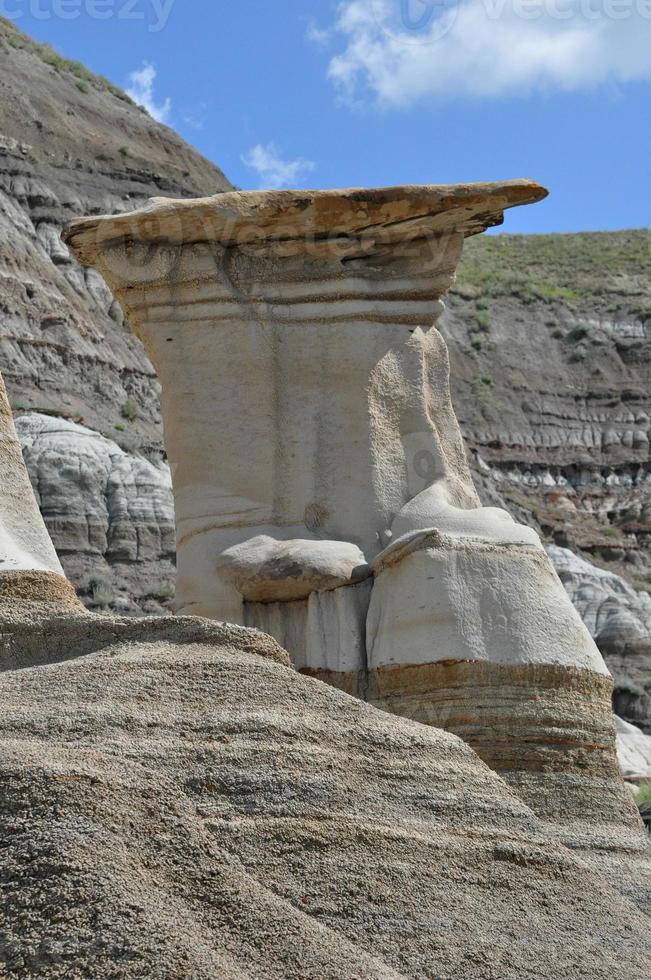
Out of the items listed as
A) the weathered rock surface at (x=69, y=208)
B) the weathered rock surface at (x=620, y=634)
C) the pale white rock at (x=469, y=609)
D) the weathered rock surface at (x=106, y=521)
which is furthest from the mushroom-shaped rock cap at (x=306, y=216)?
the weathered rock surface at (x=620, y=634)

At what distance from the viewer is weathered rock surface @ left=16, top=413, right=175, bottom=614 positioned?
37500mm

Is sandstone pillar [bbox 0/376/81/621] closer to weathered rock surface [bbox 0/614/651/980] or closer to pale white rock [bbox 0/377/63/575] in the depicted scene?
pale white rock [bbox 0/377/63/575]

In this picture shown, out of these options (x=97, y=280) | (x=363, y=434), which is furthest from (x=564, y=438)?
(x=363, y=434)

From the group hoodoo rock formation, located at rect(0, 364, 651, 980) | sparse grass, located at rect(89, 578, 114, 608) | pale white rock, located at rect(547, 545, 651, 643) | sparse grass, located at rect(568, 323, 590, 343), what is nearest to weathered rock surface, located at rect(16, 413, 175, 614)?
sparse grass, located at rect(89, 578, 114, 608)

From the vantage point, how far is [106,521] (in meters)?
38.3

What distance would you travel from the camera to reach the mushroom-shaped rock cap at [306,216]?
11.0 meters

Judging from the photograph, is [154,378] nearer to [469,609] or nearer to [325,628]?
[325,628]

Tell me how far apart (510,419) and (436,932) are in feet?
189

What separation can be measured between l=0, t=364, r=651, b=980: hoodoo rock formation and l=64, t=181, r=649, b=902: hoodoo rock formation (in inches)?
95.0

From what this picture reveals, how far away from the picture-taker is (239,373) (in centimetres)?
1106

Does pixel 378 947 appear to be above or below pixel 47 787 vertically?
below

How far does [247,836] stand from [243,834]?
0.02 metres

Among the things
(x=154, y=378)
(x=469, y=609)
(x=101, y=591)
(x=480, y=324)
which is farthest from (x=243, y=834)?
(x=480, y=324)

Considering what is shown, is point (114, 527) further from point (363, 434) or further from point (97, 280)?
point (363, 434)
